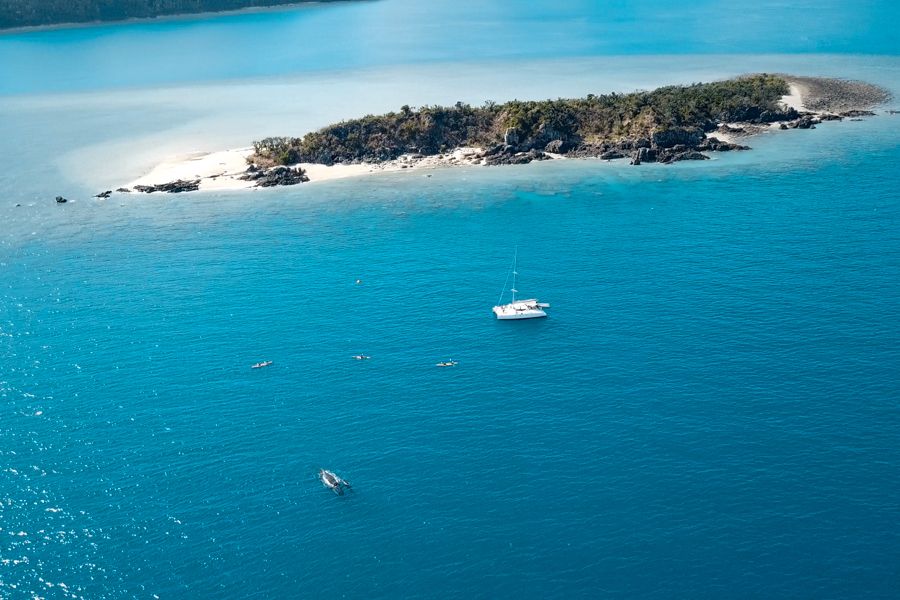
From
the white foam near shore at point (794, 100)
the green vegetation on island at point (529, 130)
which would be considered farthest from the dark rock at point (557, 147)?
the white foam near shore at point (794, 100)

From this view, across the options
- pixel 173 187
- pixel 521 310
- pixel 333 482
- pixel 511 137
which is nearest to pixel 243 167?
pixel 173 187

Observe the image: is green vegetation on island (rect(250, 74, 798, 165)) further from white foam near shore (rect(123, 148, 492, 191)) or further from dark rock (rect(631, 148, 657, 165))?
white foam near shore (rect(123, 148, 492, 191))

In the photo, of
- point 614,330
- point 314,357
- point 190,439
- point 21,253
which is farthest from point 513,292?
point 21,253

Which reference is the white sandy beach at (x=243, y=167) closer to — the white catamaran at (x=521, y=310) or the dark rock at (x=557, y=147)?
the dark rock at (x=557, y=147)

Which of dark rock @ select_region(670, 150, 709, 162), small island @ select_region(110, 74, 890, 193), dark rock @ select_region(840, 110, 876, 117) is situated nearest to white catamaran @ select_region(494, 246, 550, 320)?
small island @ select_region(110, 74, 890, 193)

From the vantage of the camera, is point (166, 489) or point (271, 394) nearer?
point (166, 489)

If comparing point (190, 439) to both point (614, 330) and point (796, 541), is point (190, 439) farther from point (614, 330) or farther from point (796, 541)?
point (796, 541)
